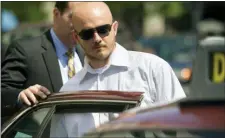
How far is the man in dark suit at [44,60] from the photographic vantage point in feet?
22.4

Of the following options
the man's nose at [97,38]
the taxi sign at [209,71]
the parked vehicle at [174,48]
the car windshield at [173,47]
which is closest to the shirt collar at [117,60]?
the man's nose at [97,38]

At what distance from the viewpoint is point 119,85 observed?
5602mm

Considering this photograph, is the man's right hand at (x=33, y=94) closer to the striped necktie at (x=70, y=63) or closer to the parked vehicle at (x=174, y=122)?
the striped necktie at (x=70, y=63)

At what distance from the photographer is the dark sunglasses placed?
19.0 ft

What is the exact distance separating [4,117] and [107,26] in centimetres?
122

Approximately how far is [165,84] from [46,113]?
73 centimetres

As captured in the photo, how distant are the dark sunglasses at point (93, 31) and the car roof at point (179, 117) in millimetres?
1941

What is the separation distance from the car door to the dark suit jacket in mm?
989

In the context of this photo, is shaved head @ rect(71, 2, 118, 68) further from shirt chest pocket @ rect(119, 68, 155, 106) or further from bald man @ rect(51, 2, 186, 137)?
shirt chest pocket @ rect(119, 68, 155, 106)

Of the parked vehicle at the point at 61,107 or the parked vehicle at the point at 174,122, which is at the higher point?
the parked vehicle at the point at 174,122

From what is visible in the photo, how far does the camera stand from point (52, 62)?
696 cm

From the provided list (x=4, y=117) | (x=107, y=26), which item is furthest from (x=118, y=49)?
(x=4, y=117)

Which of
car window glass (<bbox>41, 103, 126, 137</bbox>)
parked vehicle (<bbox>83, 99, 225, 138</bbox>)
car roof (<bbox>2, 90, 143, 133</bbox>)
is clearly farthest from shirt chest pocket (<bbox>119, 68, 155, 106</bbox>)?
parked vehicle (<bbox>83, 99, 225, 138</bbox>)

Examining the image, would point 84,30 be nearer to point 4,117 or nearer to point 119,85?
point 119,85
